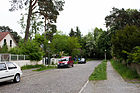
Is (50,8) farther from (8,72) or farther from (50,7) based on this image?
(8,72)

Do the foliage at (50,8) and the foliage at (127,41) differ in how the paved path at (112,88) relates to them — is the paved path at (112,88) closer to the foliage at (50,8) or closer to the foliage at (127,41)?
the foliage at (127,41)

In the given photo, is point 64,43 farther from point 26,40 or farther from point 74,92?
point 74,92

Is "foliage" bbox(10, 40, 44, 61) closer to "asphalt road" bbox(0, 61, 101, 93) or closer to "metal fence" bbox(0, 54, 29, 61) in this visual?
"metal fence" bbox(0, 54, 29, 61)

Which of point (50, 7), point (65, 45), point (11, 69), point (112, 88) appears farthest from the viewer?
point (65, 45)

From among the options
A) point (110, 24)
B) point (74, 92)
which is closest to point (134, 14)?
point (110, 24)

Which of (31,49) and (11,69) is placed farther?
(31,49)

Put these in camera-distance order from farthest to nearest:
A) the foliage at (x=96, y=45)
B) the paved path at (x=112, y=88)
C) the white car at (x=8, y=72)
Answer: the foliage at (x=96, y=45) < the white car at (x=8, y=72) < the paved path at (x=112, y=88)

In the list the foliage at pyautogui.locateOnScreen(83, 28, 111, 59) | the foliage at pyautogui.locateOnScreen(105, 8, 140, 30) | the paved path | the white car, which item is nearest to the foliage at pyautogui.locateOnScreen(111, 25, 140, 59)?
the paved path

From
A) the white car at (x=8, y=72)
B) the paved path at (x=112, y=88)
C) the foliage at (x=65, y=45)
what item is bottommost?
the paved path at (x=112, y=88)

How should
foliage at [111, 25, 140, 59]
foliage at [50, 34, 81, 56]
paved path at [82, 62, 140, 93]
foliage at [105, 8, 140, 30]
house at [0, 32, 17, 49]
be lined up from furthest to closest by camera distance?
foliage at [50, 34, 81, 56], house at [0, 32, 17, 49], foliage at [105, 8, 140, 30], foliage at [111, 25, 140, 59], paved path at [82, 62, 140, 93]

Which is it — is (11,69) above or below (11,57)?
below

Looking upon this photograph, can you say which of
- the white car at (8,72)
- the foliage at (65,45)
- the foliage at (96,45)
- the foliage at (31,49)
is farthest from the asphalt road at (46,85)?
the foliage at (96,45)

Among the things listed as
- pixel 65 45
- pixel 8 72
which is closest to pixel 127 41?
pixel 8 72

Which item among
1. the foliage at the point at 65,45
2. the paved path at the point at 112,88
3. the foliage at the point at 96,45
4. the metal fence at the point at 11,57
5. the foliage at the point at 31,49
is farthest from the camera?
the foliage at the point at 96,45
